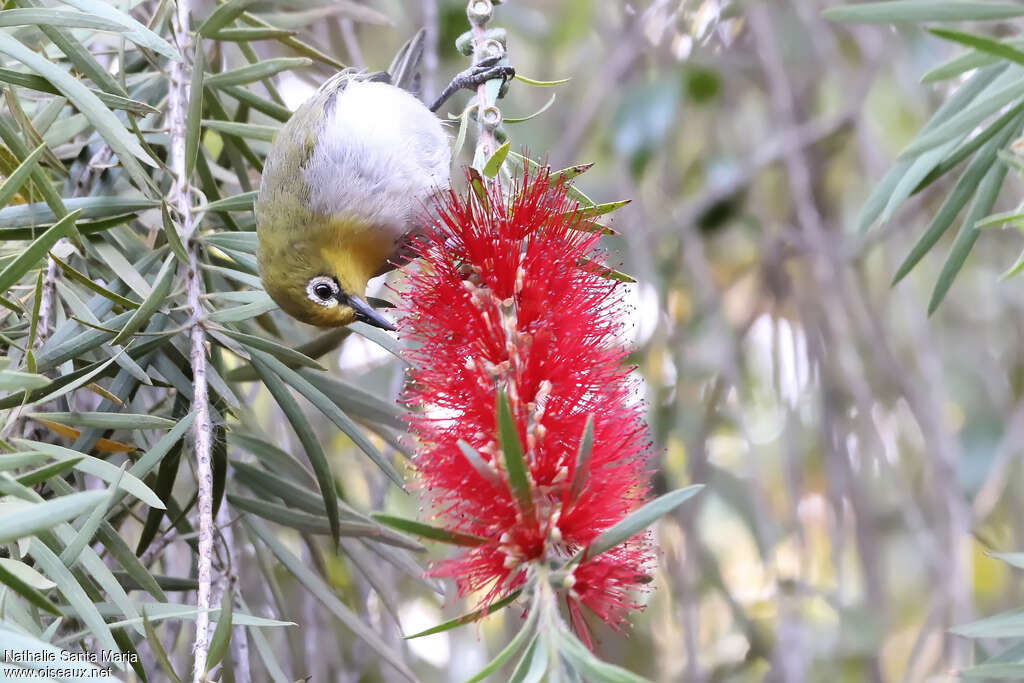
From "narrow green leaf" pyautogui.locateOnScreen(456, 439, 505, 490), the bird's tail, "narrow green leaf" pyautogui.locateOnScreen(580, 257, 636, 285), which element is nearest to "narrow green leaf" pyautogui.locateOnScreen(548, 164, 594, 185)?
"narrow green leaf" pyautogui.locateOnScreen(580, 257, 636, 285)

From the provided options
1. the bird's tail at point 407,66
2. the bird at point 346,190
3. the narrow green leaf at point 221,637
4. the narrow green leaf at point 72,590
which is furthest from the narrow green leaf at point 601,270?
Result: the bird's tail at point 407,66

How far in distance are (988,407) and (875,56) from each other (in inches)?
63.5

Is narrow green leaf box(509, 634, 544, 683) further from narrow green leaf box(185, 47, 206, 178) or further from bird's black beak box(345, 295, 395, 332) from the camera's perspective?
bird's black beak box(345, 295, 395, 332)

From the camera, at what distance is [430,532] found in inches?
41.7

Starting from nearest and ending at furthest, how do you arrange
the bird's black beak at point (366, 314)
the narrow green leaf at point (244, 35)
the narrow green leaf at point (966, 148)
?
the narrow green leaf at point (966, 148) → the narrow green leaf at point (244, 35) → the bird's black beak at point (366, 314)

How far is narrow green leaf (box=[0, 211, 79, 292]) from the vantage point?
125 centimetres

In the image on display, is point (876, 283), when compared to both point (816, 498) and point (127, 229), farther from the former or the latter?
point (127, 229)

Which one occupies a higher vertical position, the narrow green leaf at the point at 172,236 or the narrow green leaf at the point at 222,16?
the narrow green leaf at the point at 222,16

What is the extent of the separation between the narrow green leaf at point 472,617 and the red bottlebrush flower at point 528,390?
0.04m

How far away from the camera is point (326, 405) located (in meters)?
1.68

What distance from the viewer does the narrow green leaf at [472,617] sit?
42.8 inches

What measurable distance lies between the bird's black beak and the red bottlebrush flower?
0.92m

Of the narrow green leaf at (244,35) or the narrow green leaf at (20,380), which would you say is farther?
the narrow green leaf at (244,35)

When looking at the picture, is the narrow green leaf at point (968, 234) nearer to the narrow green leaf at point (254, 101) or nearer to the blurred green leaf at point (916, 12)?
the blurred green leaf at point (916, 12)
